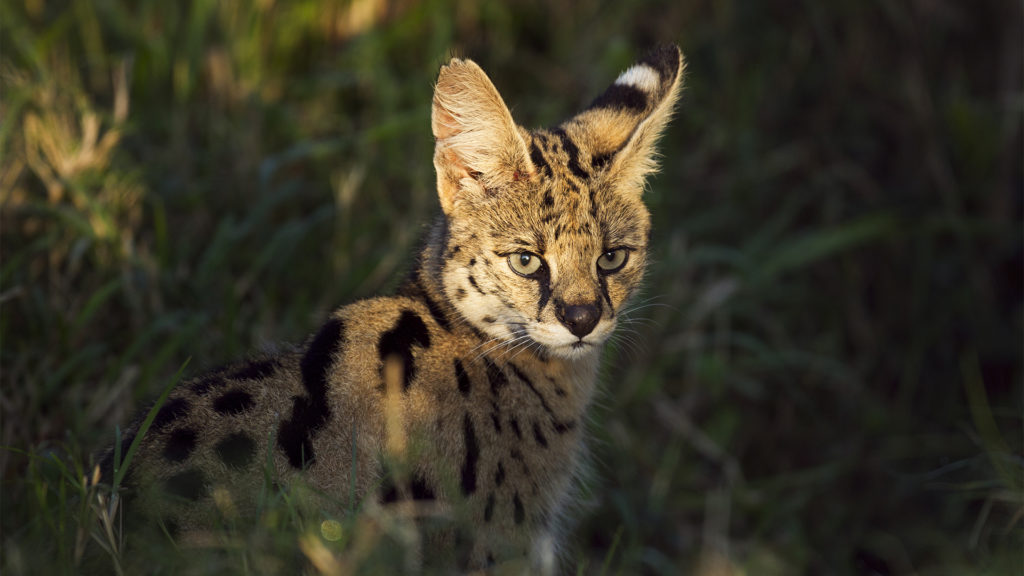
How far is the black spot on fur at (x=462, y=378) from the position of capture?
138 inches

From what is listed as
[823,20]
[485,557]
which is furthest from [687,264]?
[485,557]

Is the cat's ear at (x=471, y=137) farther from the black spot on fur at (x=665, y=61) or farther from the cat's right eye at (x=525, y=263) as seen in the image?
the black spot on fur at (x=665, y=61)

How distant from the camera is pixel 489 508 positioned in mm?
3342

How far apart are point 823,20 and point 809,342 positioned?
225 centimetres

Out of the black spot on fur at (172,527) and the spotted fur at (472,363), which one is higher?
the spotted fur at (472,363)

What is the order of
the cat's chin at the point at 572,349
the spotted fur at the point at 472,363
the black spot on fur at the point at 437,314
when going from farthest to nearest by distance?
the black spot on fur at the point at 437,314 < the cat's chin at the point at 572,349 < the spotted fur at the point at 472,363

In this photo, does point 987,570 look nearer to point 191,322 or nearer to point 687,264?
point 687,264

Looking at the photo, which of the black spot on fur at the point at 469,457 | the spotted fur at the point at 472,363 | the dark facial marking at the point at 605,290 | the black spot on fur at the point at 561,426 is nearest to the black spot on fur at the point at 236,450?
the spotted fur at the point at 472,363

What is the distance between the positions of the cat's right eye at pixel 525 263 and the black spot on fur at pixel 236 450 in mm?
1107

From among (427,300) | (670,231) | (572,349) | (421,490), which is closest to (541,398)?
(572,349)

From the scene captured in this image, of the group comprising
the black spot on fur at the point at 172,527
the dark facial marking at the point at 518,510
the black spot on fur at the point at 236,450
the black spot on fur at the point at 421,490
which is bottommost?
the dark facial marking at the point at 518,510

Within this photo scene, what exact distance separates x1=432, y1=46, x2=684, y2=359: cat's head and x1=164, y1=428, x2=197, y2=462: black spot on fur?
1085mm

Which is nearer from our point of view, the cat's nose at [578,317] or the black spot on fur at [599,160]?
the cat's nose at [578,317]

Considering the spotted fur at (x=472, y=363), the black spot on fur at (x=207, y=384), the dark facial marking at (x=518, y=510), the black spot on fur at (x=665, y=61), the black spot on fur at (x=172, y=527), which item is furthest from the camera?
the black spot on fur at (x=665, y=61)
